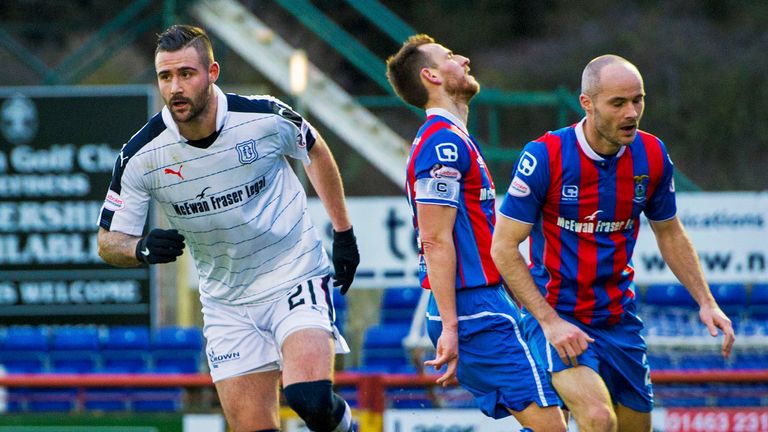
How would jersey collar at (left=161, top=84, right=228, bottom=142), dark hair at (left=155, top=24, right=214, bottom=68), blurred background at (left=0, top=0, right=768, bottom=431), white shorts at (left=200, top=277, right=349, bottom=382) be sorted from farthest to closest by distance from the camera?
blurred background at (left=0, top=0, right=768, bottom=431)
white shorts at (left=200, top=277, right=349, bottom=382)
jersey collar at (left=161, top=84, right=228, bottom=142)
dark hair at (left=155, top=24, right=214, bottom=68)

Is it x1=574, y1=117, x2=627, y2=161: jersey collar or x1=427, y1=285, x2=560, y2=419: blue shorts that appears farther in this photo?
x1=574, y1=117, x2=627, y2=161: jersey collar

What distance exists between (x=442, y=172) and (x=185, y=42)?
1187mm

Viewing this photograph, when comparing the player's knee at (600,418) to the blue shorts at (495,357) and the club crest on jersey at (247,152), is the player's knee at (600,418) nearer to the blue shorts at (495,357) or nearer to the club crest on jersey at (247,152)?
the blue shorts at (495,357)

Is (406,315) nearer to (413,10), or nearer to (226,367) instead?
(226,367)

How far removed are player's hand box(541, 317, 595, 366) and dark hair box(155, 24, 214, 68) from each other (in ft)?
5.82

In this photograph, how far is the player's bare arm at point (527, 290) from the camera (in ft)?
16.2

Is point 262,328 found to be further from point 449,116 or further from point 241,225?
point 449,116

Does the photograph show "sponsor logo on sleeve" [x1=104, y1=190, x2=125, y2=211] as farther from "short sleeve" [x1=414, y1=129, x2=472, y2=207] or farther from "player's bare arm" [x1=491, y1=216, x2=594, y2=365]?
"player's bare arm" [x1=491, y1=216, x2=594, y2=365]

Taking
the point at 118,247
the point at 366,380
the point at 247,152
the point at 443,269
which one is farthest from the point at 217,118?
the point at 366,380

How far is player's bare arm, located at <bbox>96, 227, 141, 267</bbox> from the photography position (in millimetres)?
5145

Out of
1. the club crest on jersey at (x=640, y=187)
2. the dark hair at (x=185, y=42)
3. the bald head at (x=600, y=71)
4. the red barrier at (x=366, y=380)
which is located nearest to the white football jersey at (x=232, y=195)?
the dark hair at (x=185, y=42)

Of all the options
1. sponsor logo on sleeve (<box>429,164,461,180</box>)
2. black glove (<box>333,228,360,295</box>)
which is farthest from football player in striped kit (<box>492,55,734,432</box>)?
black glove (<box>333,228,360,295</box>)

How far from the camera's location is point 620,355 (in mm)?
5250

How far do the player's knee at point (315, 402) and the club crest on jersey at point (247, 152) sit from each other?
0.98 metres
